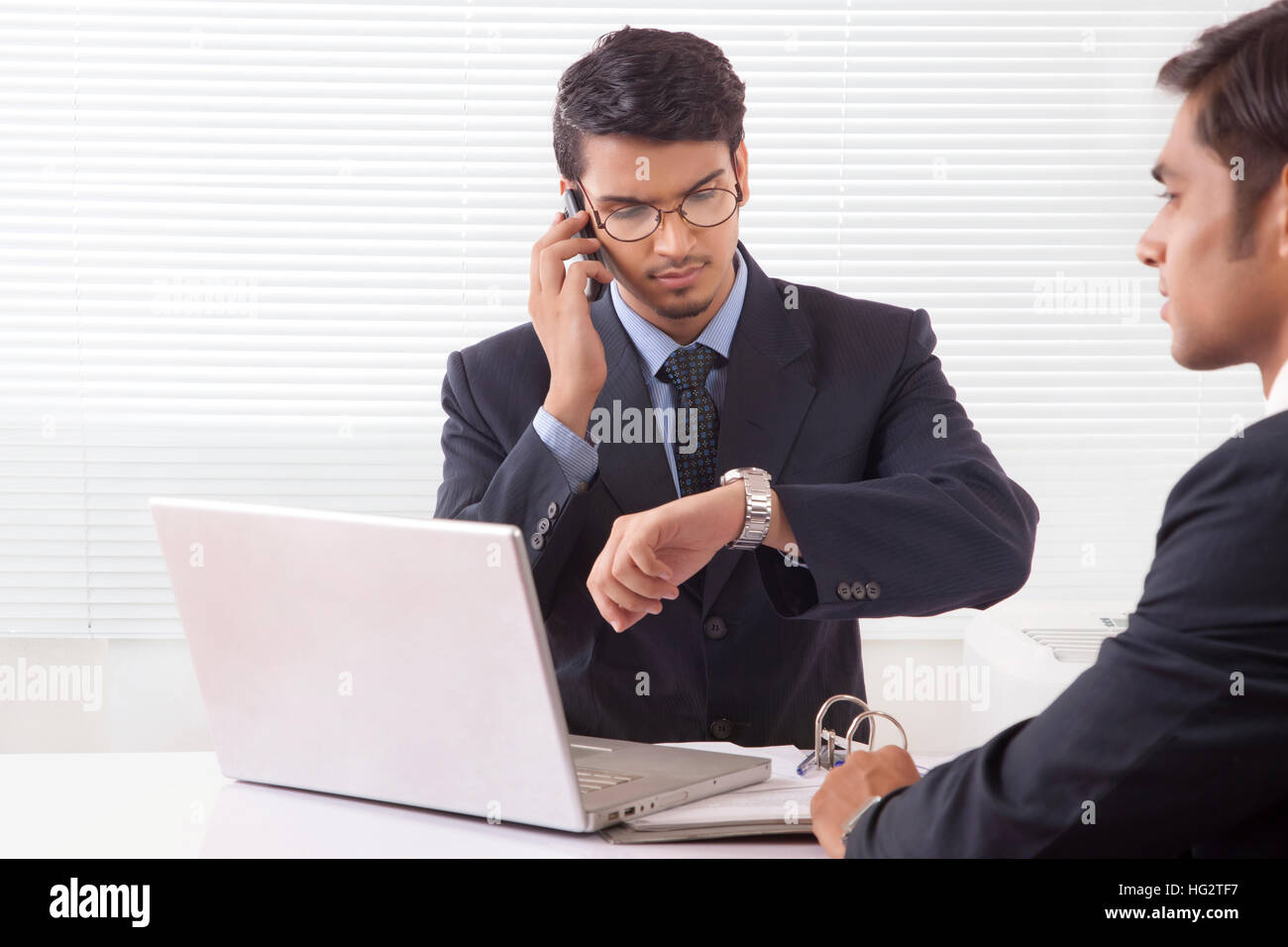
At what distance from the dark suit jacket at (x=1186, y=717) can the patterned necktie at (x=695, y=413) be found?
2.95 ft

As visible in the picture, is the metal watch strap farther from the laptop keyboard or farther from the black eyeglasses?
the black eyeglasses

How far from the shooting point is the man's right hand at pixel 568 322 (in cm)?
168

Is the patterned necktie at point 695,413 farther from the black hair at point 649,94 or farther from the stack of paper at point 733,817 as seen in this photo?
the stack of paper at point 733,817

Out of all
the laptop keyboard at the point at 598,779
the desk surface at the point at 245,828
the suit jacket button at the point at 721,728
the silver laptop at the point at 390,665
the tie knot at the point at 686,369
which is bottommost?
the suit jacket button at the point at 721,728

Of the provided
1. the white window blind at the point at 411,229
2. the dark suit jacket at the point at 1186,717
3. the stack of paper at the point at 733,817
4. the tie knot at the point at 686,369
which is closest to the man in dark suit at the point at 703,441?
the tie knot at the point at 686,369

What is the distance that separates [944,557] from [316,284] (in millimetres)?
1872

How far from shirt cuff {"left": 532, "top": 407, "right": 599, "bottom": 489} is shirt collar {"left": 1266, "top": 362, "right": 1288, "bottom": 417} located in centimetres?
89

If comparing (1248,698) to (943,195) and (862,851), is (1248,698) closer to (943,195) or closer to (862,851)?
(862,851)

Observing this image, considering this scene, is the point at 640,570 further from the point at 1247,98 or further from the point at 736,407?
the point at 1247,98

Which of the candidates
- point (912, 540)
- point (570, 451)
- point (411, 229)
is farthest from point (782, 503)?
point (411, 229)

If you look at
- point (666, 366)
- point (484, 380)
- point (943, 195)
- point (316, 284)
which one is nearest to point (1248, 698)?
point (666, 366)
